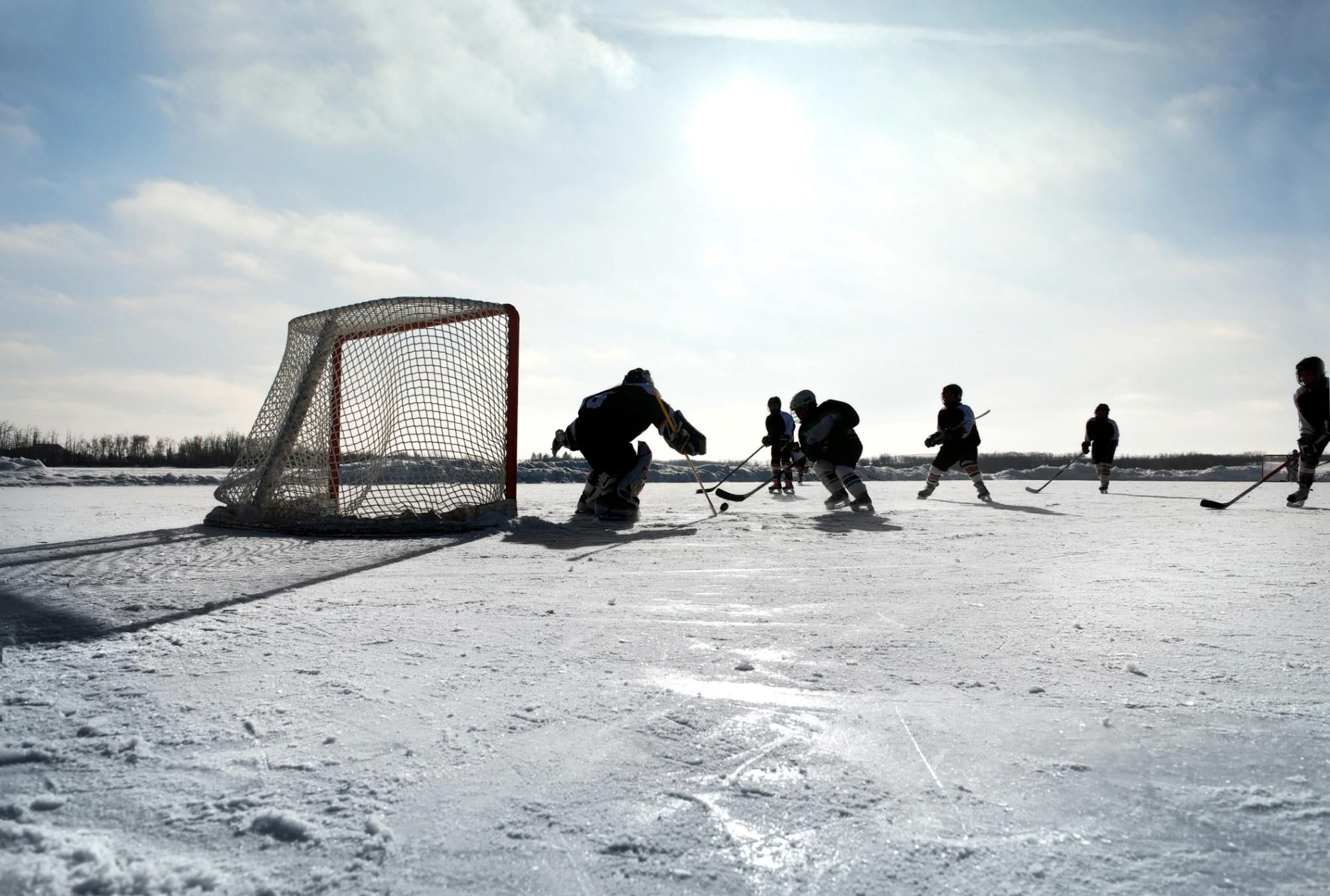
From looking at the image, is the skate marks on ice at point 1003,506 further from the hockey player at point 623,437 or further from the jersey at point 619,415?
the jersey at point 619,415

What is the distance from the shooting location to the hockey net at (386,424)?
602 centimetres

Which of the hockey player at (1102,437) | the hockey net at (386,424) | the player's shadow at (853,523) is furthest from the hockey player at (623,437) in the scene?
the hockey player at (1102,437)

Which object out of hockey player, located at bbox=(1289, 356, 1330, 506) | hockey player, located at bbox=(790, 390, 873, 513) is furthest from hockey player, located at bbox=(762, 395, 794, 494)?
hockey player, located at bbox=(1289, 356, 1330, 506)

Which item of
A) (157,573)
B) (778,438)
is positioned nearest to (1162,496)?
(778,438)

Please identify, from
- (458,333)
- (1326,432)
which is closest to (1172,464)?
(1326,432)

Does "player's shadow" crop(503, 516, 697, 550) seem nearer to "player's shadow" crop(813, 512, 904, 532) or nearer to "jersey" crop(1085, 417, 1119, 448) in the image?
"player's shadow" crop(813, 512, 904, 532)

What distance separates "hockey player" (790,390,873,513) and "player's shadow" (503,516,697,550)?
234 cm

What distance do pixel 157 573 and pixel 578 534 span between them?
256 centimetres

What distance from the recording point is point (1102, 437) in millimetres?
12094

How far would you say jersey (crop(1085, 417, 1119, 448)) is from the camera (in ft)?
39.5

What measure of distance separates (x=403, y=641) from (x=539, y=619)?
0.44 meters

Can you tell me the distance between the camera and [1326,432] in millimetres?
7812

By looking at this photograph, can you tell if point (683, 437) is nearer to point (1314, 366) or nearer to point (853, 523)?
point (853, 523)

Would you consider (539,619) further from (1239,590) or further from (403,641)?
(1239,590)
